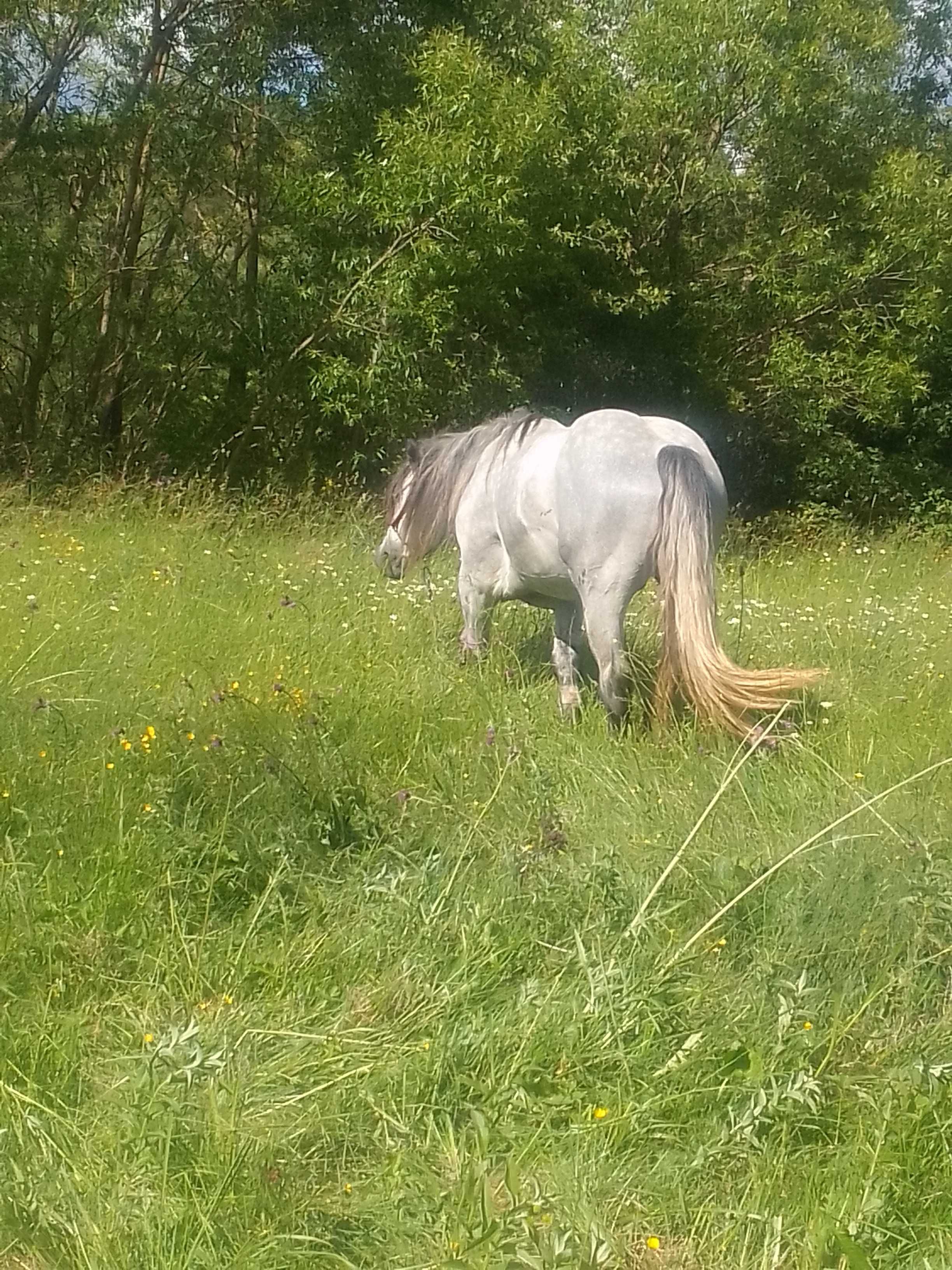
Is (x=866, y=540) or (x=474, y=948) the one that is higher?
(x=866, y=540)

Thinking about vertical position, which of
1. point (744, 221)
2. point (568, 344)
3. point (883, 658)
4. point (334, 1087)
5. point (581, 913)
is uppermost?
point (744, 221)

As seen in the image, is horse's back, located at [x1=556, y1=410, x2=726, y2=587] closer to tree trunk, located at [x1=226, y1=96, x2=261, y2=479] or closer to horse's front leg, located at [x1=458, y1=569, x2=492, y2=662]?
horse's front leg, located at [x1=458, y1=569, x2=492, y2=662]

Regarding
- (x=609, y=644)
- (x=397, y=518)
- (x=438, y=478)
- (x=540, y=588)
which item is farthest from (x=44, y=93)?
(x=609, y=644)

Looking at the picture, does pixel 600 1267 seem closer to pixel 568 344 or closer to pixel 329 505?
pixel 329 505

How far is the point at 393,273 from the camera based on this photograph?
941 cm

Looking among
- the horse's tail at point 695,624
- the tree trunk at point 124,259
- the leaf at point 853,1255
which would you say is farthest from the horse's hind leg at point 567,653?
the tree trunk at point 124,259

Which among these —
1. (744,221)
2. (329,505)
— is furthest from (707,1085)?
(744,221)

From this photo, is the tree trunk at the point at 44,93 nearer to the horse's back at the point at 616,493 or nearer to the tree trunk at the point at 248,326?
the tree trunk at the point at 248,326

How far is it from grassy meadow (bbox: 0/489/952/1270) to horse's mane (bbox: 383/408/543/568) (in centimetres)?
127

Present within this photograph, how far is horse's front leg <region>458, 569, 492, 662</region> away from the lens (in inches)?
206

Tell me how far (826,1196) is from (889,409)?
11352mm

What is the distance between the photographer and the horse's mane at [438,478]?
5.18 meters

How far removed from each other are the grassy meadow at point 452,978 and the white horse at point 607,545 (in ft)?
0.82

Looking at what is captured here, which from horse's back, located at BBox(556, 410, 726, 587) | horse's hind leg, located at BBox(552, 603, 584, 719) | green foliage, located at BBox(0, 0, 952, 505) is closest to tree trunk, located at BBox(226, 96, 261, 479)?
green foliage, located at BBox(0, 0, 952, 505)
